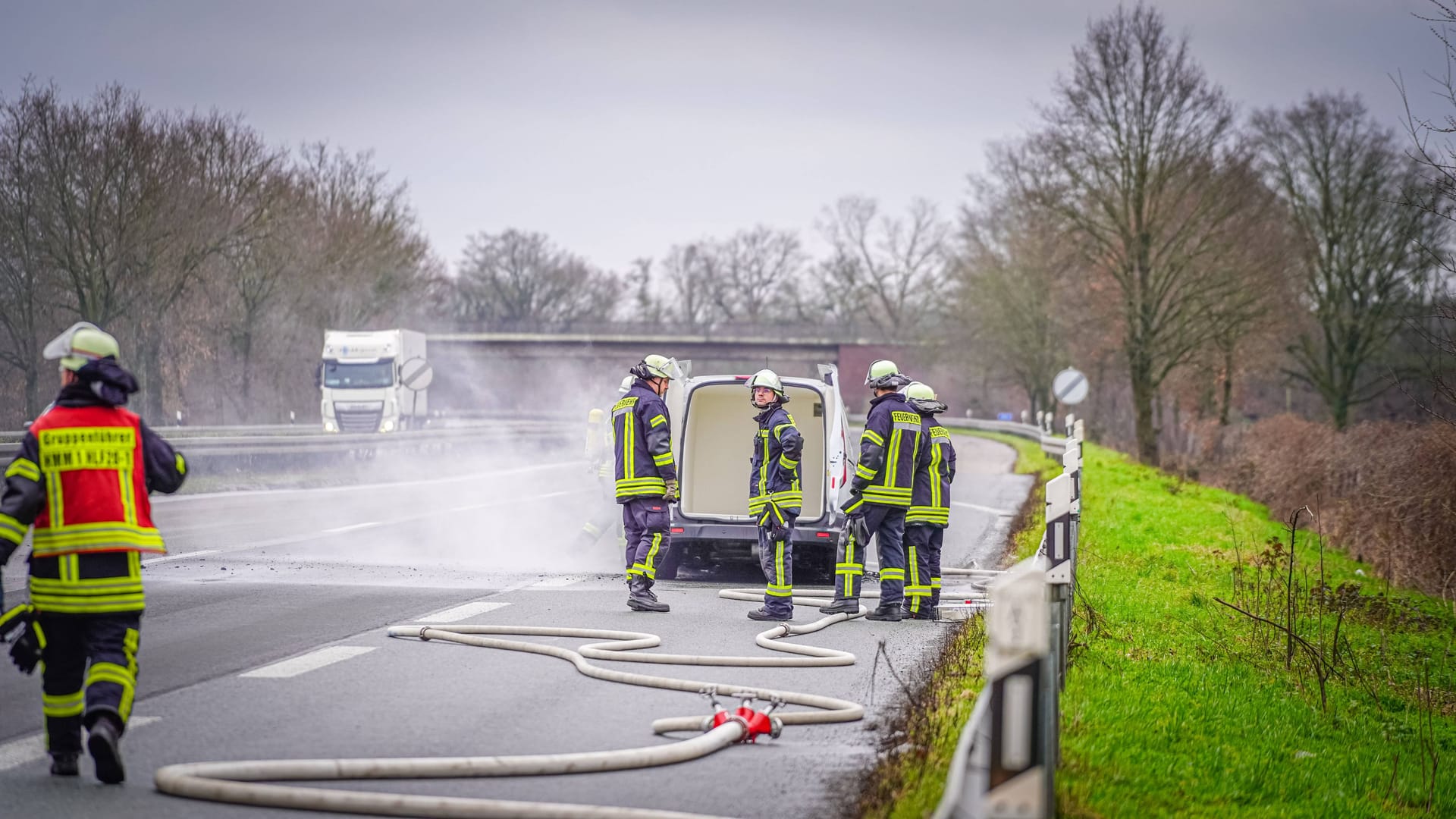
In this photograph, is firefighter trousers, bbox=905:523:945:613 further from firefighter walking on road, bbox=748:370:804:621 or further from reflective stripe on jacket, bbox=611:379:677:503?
reflective stripe on jacket, bbox=611:379:677:503

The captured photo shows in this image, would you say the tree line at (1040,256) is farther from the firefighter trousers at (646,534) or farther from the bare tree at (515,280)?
the bare tree at (515,280)

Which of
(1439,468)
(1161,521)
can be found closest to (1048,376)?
(1161,521)

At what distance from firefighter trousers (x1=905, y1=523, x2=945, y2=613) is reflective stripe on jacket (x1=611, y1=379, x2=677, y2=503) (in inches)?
69.8

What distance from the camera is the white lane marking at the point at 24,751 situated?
541cm

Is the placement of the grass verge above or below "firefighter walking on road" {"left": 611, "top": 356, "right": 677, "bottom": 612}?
below

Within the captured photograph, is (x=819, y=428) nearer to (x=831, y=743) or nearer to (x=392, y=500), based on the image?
(x=831, y=743)

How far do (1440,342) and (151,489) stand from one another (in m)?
9.23

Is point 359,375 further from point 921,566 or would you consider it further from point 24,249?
point 921,566

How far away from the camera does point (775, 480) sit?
10266 millimetres

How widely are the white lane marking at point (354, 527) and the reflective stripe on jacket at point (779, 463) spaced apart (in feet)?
26.7

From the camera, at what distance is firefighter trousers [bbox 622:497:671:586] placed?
10.2m

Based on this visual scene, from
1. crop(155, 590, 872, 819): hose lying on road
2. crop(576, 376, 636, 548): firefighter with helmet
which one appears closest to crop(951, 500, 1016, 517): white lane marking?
crop(576, 376, 636, 548): firefighter with helmet

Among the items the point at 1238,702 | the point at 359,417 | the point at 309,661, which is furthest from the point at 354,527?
the point at 359,417

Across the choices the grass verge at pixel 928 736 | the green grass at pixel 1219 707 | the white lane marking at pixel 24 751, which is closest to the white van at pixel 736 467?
the green grass at pixel 1219 707
